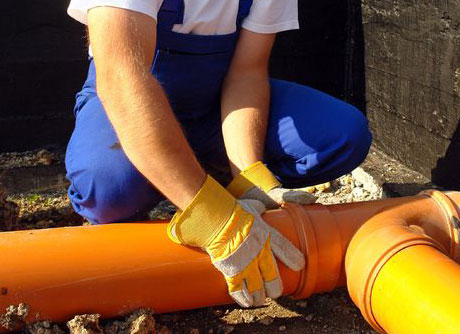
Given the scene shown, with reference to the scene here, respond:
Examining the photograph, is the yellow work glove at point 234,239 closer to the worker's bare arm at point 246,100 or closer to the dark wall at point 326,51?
the worker's bare arm at point 246,100

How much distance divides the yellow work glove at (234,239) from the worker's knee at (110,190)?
1.07ft

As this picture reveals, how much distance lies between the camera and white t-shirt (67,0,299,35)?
2.00 metres

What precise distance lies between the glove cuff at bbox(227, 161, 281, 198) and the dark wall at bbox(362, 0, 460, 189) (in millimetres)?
935

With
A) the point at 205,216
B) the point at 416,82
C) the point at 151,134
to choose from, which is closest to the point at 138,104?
the point at 151,134

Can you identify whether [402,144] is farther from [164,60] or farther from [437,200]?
[164,60]

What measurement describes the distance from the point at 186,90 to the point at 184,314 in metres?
0.79

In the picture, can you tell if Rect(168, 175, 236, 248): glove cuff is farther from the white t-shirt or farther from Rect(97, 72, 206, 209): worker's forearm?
the white t-shirt

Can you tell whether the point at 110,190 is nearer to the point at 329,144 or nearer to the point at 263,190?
the point at 263,190

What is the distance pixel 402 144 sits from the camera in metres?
2.93

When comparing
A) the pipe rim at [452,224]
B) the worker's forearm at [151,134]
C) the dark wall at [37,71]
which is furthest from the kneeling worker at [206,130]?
the dark wall at [37,71]

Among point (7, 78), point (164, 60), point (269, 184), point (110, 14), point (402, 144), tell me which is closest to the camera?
point (110, 14)

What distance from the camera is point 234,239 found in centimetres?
164

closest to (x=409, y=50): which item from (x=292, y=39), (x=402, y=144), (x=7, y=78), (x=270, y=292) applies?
(x=402, y=144)

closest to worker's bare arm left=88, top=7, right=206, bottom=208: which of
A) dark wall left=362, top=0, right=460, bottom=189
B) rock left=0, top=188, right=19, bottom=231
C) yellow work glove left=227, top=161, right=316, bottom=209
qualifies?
yellow work glove left=227, top=161, right=316, bottom=209
